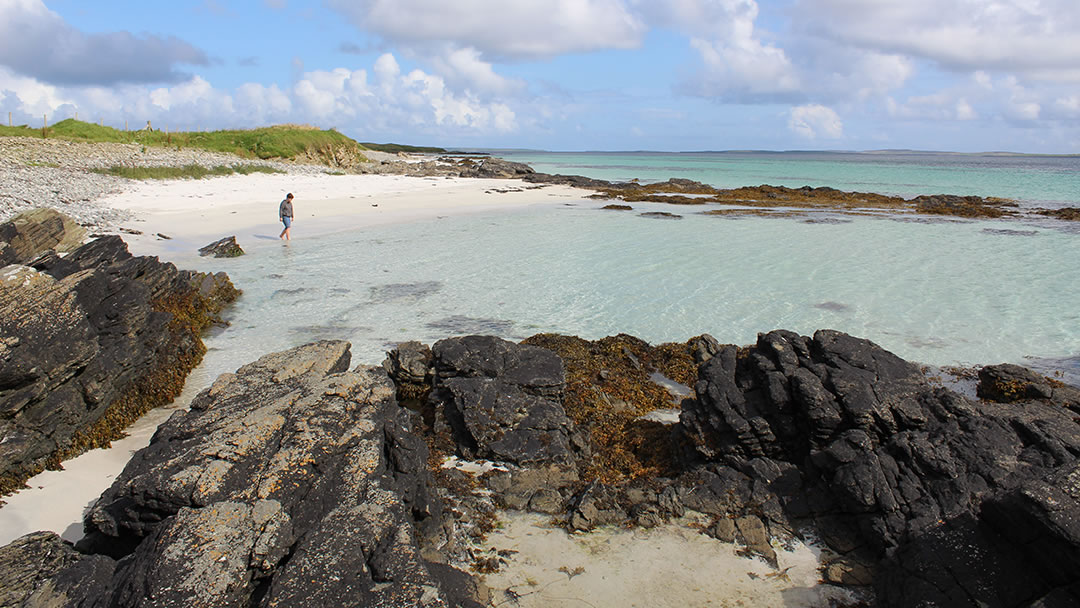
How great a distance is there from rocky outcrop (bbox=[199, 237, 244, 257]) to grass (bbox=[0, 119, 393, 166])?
91.9 ft

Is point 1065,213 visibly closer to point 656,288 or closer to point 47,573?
point 656,288

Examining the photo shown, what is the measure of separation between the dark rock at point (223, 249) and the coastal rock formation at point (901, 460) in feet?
48.3

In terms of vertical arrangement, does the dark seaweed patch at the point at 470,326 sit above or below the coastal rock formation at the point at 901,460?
below

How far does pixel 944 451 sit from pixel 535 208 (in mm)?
28726

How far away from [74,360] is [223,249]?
11590mm

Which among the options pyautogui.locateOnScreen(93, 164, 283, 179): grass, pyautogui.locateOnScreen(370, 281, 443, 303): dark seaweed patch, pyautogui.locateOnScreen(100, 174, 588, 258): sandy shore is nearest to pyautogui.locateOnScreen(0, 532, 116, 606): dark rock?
pyautogui.locateOnScreen(370, 281, 443, 303): dark seaweed patch

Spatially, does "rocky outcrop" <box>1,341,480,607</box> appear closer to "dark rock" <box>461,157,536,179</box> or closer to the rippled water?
the rippled water

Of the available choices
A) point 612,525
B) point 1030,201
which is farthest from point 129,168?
point 1030,201

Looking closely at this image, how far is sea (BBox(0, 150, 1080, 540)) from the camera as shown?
37.1 ft

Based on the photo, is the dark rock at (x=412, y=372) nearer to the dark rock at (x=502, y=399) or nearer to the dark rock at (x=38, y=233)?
the dark rock at (x=502, y=399)

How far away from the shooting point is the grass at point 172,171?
30.5 meters

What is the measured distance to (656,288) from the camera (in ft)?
50.5

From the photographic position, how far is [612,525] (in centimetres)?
578

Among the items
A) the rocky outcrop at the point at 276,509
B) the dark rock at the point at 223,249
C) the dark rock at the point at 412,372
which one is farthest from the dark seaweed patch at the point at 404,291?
the rocky outcrop at the point at 276,509
